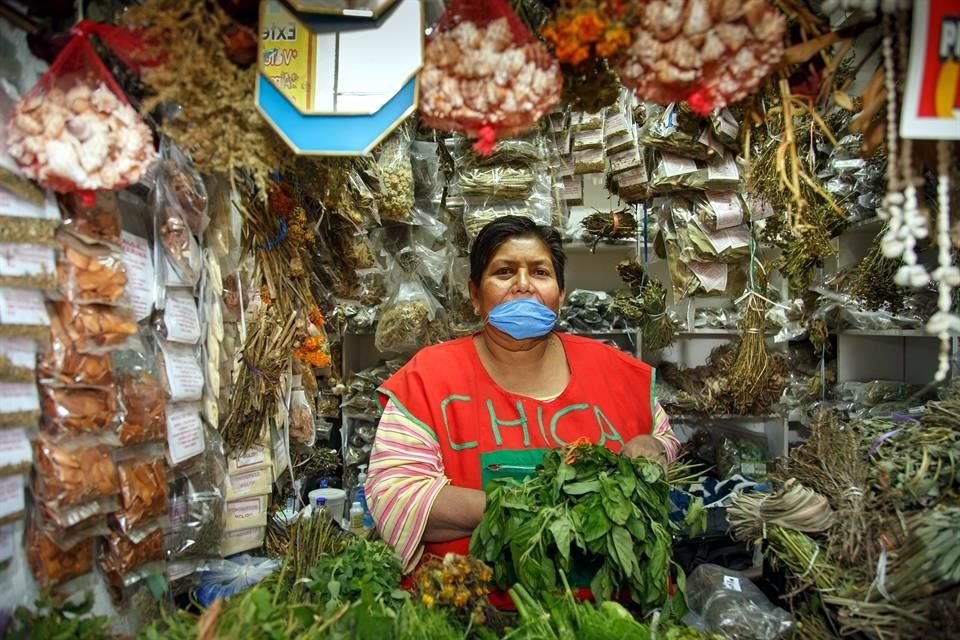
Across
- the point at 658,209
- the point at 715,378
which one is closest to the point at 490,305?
the point at 658,209

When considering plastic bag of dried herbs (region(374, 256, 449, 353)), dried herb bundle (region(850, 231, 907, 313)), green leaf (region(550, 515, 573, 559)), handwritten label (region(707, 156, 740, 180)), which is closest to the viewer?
green leaf (region(550, 515, 573, 559))

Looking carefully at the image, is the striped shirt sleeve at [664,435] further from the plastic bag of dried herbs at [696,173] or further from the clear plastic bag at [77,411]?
the clear plastic bag at [77,411]

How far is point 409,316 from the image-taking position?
10.9 ft

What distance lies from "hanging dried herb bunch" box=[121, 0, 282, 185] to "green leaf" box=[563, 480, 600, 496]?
0.93 m

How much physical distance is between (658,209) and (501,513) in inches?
92.1

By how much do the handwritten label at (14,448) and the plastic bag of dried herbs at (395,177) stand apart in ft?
6.47

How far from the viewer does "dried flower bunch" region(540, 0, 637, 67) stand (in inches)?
40.2

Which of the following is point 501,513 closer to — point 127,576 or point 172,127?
point 127,576

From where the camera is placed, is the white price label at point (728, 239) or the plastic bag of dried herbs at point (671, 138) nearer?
the plastic bag of dried herbs at point (671, 138)

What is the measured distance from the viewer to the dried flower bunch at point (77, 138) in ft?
3.41

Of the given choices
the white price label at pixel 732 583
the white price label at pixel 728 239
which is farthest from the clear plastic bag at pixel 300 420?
the white price label at pixel 728 239

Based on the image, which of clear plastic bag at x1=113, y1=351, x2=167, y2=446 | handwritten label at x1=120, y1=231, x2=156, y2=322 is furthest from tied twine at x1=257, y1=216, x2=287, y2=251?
clear plastic bag at x1=113, y1=351, x2=167, y2=446

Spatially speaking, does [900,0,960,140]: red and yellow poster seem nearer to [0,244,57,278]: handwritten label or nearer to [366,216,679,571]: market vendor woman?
[366,216,679,571]: market vendor woman

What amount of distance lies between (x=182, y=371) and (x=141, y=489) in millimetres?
312
